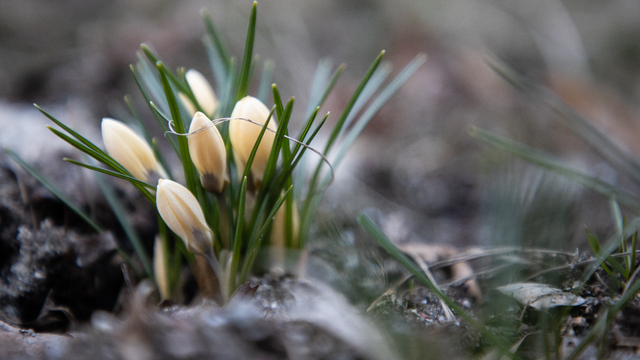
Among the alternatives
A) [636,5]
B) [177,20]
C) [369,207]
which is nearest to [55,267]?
[369,207]

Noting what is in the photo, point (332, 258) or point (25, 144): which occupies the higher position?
point (25, 144)

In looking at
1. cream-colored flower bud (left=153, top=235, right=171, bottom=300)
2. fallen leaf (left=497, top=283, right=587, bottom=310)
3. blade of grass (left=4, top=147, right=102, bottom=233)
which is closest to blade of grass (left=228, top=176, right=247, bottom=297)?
cream-colored flower bud (left=153, top=235, right=171, bottom=300)

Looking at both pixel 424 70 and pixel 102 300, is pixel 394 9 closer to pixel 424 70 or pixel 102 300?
pixel 424 70

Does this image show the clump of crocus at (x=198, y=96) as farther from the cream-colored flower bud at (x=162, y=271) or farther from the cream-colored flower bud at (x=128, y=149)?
the cream-colored flower bud at (x=162, y=271)

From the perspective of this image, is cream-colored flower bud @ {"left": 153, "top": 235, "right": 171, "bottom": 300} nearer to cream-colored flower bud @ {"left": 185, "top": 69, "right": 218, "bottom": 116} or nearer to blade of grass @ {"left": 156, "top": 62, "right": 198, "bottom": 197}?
blade of grass @ {"left": 156, "top": 62, "right": 198, "bottom": 197}

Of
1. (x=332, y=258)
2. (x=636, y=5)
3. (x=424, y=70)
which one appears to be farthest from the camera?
(x=636, y=5)
